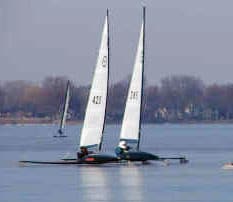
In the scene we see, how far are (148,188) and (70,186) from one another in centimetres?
325

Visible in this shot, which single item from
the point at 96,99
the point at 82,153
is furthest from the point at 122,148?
the point at 96,99

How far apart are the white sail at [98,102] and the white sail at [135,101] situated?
1.23 meters

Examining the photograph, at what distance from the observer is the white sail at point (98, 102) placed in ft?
218

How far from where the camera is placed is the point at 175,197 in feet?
152

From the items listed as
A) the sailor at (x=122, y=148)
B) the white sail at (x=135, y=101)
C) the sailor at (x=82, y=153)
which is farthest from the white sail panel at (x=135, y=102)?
the sailor at (x=82, y=153)

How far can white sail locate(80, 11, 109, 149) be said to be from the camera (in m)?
66.4

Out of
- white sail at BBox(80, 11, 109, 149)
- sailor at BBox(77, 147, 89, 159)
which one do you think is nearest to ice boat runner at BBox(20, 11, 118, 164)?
white sail at BBox(80, 11, 109, 149)

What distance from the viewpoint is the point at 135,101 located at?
6688 cm

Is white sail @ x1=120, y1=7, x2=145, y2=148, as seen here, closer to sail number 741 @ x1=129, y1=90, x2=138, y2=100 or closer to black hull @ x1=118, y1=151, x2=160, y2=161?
sail number 741 @ x1=129, y1=90, x2=138, y2=100

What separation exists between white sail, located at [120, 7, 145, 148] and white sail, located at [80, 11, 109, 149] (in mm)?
1227

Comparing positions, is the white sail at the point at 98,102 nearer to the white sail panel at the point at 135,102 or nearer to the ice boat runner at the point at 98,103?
the ice boat runner at the point at 98,103

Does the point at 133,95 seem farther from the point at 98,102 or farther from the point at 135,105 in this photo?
the point at 98,102

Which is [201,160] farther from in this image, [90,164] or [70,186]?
[70,186]

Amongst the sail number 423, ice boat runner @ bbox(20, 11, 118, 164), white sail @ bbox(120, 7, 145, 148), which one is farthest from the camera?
the sail number 423
